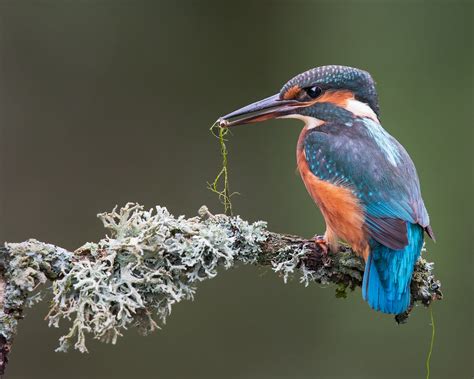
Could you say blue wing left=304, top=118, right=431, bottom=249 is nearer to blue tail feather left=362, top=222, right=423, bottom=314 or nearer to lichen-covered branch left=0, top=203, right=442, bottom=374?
blue tail feather left=362, top=222, right=423, bottom=314

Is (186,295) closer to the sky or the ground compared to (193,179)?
closer to the ground

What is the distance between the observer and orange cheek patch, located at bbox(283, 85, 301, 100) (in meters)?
2.46

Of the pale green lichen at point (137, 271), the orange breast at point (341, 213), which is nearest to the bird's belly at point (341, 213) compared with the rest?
the orange breast at point (341, 213)

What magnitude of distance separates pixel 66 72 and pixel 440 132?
82.3 inches

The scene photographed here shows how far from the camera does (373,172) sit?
223 centimetres

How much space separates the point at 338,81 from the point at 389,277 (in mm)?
724

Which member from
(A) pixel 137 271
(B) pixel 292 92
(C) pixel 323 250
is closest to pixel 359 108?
(B) pixel 292 92

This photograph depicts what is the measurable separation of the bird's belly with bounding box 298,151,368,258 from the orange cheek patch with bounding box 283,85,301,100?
280 mm

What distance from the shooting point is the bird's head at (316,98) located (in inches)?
96.3

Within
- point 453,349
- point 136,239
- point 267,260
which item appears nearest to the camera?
point 136,239

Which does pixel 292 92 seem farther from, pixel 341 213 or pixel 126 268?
pixel 126 268

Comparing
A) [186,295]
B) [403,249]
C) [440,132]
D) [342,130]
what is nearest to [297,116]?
[342,130]

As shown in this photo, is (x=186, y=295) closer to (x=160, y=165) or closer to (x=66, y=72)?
(x=160, y=165)

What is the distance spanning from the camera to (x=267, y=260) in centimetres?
202
